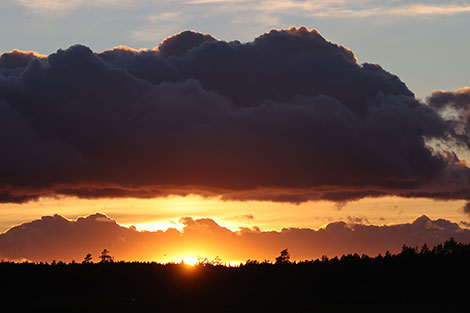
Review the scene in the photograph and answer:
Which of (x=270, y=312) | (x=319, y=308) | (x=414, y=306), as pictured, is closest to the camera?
(x=270, y=312)

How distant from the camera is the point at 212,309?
182375 mm

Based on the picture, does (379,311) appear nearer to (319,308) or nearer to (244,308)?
(319,308)

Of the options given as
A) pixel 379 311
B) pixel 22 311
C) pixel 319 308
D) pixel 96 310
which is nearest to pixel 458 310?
pixel 379 311

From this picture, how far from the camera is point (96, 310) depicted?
186625mm

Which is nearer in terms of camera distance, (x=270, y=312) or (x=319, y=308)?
(x=270, y=312)

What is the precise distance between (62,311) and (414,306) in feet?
262

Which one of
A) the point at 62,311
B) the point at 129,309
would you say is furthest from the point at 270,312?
the point at 62,311

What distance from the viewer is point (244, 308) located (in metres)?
187

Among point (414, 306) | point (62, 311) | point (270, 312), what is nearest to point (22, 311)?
point (62, 311)

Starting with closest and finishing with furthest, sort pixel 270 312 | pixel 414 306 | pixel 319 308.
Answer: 1. pixel 270 312
2. pixel 319 308
3. pixel 414 306

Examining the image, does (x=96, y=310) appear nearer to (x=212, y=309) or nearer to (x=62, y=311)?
(x=62, y=311)

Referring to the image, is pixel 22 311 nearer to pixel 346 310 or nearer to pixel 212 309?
pixel 212 309

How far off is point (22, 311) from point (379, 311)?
267 feet

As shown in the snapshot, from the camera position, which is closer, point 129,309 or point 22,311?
point 129,309
